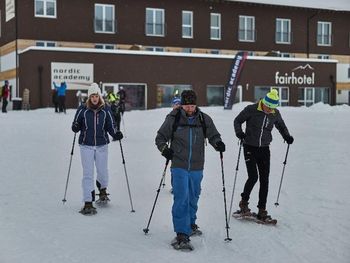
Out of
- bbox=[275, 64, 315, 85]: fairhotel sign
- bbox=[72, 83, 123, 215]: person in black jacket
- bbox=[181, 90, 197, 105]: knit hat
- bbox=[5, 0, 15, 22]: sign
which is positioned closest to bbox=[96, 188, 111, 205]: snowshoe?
bbox=[72, 83, 123, 215]: person in black jacket

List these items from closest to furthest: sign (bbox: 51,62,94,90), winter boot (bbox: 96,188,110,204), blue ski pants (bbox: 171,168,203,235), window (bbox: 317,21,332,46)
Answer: blue ski pants (bbox: 171,168,203,235), winter boot (bbox: 96,188,110,204), sign (bbox: 51,62,94,90), window (bbox: 317,21,332,46)

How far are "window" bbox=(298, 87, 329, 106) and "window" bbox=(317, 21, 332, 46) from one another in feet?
19.6

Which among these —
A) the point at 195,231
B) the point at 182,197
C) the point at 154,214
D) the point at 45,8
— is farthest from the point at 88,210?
the point at 45,8

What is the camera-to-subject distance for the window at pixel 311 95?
36312 millimetres

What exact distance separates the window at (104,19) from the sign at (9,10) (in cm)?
499

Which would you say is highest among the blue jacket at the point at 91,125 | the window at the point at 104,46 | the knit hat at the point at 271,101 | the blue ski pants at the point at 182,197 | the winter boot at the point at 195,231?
the window at the point at 104,46

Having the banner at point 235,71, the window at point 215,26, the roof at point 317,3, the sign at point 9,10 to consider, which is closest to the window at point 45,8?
the sign at point 9,10

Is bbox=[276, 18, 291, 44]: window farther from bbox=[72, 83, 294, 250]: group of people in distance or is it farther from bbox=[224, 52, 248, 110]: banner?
bbox=[72, 83, 294, 250]: group of people in distance

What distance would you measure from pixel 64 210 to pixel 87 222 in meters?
0.76

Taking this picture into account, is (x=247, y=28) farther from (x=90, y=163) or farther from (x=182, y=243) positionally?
(x=182, y=243)

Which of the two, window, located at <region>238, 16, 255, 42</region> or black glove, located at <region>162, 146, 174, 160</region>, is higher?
window, located at <region>238, 16, 255, 42</region>

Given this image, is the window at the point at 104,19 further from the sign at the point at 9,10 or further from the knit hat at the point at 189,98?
the knit hat at the point at 189,98

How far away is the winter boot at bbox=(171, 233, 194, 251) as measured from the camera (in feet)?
19.5

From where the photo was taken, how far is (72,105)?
3070 centimetres
